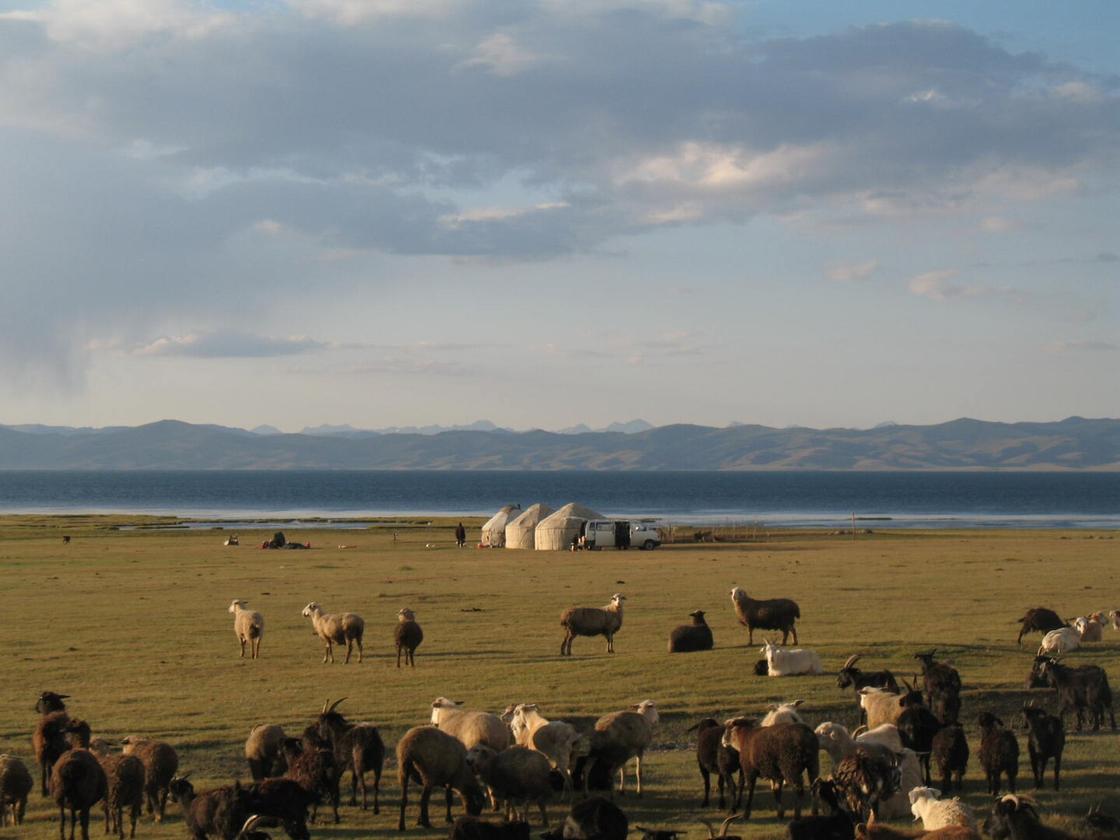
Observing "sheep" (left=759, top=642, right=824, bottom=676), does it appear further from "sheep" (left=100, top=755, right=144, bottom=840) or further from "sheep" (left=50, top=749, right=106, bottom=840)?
"sheep" (left=50, top=749, right=106, bottom=840)

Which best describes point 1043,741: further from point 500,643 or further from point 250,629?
point 250,629

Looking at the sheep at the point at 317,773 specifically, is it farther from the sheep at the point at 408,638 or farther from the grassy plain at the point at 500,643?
the sheep at the point at 408,638

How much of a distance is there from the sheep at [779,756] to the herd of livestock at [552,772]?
0.6 inches

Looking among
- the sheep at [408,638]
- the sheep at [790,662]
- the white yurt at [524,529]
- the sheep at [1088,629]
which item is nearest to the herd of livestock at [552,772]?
the sheep at [790,662]

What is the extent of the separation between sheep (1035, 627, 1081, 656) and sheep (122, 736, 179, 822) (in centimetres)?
1735

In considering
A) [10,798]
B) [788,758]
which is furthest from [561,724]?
[10,798]

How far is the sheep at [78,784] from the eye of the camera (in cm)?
1246

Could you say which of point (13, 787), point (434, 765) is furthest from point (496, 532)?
point (434, 765)

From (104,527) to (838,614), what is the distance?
7251 cm

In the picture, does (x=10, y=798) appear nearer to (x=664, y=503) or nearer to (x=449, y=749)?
(x=449, y=749)

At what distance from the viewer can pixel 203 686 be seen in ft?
72.4

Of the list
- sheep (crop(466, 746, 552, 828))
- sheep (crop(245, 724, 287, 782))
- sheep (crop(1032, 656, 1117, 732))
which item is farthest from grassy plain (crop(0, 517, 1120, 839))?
sheep (crop(245, 724, 287, 782))

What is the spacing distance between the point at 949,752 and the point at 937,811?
2.62 meters

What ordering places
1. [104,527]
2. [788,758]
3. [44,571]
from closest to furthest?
[788,758], [44,571], [104,527]
